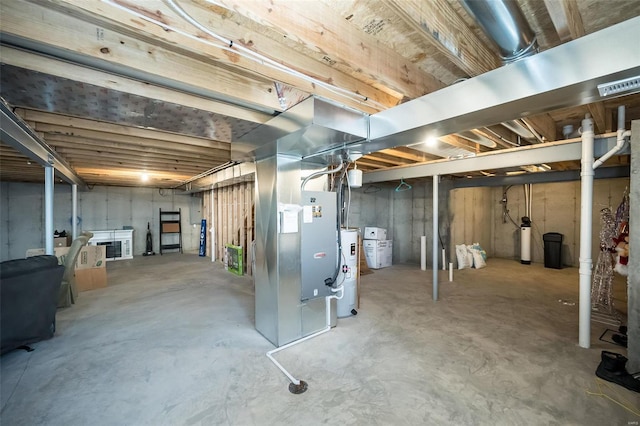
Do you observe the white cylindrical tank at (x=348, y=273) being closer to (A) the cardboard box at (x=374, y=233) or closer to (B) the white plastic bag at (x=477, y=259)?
(A) the cardboard box at (x=374, y=233)

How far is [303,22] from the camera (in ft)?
4.24

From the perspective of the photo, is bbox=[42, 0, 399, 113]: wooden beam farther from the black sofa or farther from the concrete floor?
the black sofa

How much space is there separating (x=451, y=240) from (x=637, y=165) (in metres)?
4.31

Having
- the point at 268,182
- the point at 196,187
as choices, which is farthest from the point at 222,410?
the point at 196,187

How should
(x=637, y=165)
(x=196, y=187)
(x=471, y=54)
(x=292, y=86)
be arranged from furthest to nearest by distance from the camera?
(x=196, y=187)
(x=637, y=165)
(x=292, y=86)
(x=471, y=54)

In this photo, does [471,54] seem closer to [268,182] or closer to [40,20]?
[268,182]

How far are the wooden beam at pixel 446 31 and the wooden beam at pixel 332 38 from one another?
33cm

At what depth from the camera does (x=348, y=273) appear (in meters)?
3.35

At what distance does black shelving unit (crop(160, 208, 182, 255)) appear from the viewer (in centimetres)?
835

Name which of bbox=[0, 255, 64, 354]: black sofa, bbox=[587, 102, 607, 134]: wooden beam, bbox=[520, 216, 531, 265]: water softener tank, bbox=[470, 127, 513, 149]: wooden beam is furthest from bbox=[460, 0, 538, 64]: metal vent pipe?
bbox=[520, 216, 531, 265]: water softener tank

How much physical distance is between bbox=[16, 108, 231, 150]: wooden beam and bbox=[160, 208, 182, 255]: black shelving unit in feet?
20.6

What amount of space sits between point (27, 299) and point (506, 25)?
161 inches

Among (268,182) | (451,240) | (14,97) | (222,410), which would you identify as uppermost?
(14,97)

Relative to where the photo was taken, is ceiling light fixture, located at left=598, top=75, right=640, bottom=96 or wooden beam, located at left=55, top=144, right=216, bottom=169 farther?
wooden beam, located at left=55, top=144, right=216, bottom=169
